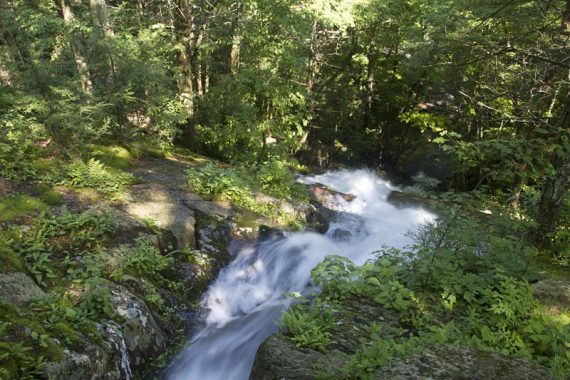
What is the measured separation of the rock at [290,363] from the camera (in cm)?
365

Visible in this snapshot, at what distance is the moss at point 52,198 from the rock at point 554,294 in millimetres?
7997

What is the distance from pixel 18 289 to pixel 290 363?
3.48m

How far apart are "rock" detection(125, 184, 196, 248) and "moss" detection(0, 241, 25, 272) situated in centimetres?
260

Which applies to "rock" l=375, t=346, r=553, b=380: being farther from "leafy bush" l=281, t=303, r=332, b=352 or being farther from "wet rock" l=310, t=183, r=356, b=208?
"wet rock" l=310, t=183, r=356, b=208

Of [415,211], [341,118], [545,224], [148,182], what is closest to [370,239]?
[415,211]

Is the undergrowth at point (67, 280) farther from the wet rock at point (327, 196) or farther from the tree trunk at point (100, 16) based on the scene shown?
the wet rock at point (327, 196)

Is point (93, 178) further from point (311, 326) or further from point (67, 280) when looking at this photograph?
point (311, 326)

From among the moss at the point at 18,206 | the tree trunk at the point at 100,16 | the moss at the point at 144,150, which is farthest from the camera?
the moss at the point at 144,150

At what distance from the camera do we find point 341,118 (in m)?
20.4

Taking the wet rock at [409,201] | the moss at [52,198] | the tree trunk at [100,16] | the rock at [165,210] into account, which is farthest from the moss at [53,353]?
the wet rock at [409,201]

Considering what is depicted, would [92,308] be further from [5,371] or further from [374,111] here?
[374,111]

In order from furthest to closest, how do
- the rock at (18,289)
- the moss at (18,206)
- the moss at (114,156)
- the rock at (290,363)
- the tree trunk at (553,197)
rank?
the moss at (114,156), the moss at (18,206), the tree trunk at (553,197), the rock at (18,289), the rock at (290,363)

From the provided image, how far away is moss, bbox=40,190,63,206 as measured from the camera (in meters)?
7.78

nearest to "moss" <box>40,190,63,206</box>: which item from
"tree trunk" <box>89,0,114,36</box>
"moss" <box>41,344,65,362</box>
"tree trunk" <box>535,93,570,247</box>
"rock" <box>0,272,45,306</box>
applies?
"rock" <box>0,272,45,306</box>
